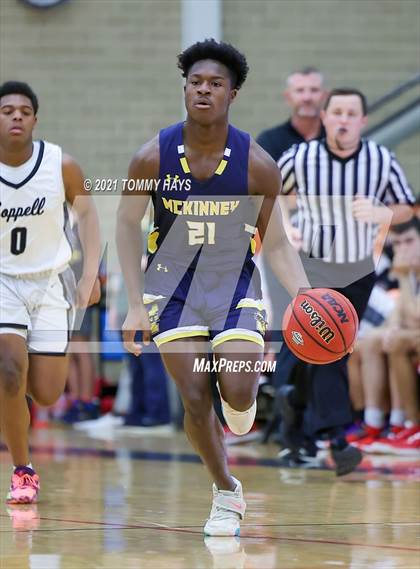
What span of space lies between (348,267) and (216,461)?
2.83 metres

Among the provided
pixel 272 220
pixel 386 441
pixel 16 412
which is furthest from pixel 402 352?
pixel 272 220

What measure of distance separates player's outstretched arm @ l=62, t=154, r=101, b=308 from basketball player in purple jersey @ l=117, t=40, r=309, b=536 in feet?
3.60

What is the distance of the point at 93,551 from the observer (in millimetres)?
4914

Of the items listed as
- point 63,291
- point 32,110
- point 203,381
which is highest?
point 32,110

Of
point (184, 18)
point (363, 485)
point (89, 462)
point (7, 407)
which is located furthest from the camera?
point (184, 18)

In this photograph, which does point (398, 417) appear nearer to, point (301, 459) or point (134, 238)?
point (301, 459)

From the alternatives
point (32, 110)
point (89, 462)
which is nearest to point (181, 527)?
point (32, 110)

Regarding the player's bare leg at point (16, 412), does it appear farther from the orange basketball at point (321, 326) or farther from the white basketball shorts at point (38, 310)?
the orange basketball at point (321, 326)

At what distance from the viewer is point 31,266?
6.70 meters

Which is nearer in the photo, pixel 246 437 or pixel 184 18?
pixel 246 437

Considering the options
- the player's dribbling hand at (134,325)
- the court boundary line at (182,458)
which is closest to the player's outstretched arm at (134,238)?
the player's dribbling hand at (134,325)

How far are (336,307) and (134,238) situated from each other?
95 centimetres

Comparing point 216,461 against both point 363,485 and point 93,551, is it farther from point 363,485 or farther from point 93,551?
point 363,485

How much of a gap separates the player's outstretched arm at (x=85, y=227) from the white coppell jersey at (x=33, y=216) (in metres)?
0.05
